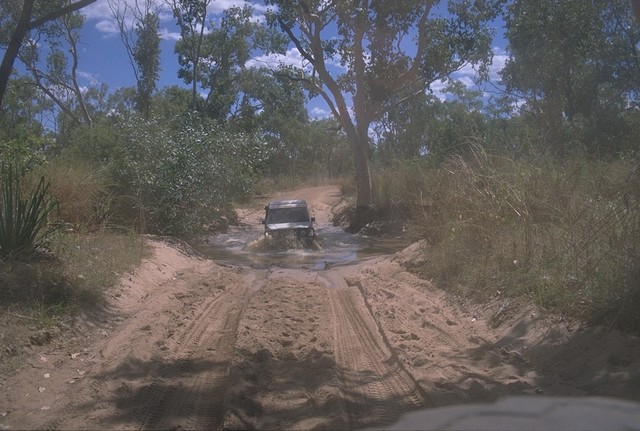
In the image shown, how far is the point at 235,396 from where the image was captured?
554 cm

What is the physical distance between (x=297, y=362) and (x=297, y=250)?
524 inches

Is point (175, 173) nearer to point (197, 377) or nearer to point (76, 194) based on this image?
point (76, 194)

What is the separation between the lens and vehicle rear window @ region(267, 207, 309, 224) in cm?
2083

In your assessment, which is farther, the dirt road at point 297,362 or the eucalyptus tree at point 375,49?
the eucalyptus tree at point 375,49

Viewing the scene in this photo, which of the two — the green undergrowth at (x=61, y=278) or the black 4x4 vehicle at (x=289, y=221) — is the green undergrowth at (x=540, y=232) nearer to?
the green undergrowth at (x=61, y=278)

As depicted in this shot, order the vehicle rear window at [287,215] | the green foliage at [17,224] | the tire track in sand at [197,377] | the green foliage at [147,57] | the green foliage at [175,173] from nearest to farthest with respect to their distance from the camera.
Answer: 1. the tire track in sand at [197,377]
2. the green foliage at [17,224]
3. the green foliage at [175,173]
4. the vehicle rear window at [287,215]
5. the green foliage at [147,57]

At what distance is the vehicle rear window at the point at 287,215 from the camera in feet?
68.3

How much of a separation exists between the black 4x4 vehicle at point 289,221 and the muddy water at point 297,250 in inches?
10.8

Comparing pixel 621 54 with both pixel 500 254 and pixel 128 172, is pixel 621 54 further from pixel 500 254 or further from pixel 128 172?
pixel 128 172

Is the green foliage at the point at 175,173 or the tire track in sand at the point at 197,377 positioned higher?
the green foliage at the point at 175,173

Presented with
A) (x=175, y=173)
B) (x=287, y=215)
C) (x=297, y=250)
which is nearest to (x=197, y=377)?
(x=297, y=250)

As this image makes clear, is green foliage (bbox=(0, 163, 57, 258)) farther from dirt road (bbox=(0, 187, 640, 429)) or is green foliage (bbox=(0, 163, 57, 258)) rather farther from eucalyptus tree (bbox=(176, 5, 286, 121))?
eucalyptus tree (bbox=(176, 5, 286, 121))

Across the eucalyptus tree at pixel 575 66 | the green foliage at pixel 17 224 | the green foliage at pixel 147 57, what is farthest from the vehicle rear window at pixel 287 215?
the green foliage at pixel 147 57

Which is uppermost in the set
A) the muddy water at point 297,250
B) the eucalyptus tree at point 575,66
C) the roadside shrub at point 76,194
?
the eucalyptus tree at point 575,66
